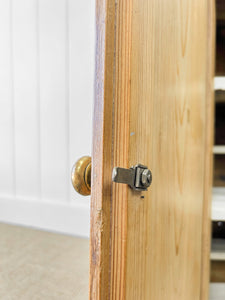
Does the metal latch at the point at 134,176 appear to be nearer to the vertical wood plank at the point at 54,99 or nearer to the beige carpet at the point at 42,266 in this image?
the beige carpet at the point at 42,266

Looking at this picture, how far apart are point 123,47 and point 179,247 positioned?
514mm

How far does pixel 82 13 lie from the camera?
167cm

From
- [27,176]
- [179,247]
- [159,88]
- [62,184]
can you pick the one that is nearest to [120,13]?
[159,88]

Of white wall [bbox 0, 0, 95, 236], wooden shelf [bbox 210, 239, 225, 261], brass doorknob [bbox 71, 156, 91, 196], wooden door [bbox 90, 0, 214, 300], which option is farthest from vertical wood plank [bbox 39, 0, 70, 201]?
brass doorknob [bbox 71, 156, 91, 196]

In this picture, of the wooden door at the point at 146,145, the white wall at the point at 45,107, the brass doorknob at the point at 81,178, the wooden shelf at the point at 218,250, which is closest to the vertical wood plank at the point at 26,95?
the white wall at the point at 45,107

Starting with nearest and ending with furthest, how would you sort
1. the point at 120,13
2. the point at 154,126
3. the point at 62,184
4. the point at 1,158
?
the point at 120,13 < the point at 154,126 < the point at 62,184 < the point at 1,158

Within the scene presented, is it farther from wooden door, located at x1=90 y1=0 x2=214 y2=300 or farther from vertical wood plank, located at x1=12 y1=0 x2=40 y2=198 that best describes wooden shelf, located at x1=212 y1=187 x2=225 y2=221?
vertical wood plank, located at x1=12 y1=0 x2=40 y2=198

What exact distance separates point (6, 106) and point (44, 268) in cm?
108

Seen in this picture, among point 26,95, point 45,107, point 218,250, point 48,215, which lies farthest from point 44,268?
point 26,95

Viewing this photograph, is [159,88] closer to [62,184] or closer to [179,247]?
[179,247]

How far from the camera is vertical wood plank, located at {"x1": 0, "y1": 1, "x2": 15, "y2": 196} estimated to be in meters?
1.89

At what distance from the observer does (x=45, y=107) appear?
181cm

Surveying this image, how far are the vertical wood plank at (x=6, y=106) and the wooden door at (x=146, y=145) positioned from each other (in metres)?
1.34

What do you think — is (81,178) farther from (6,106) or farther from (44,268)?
(6,106)
